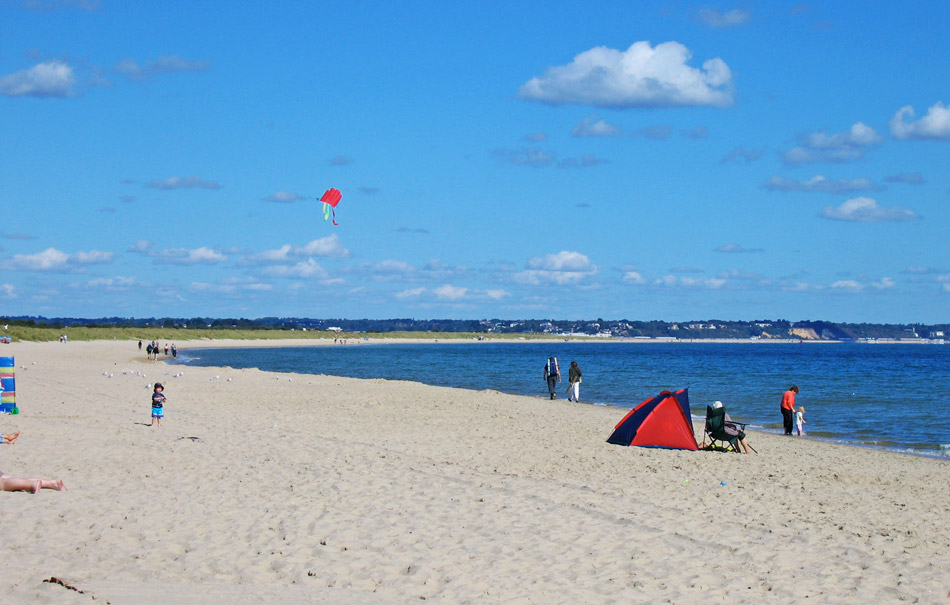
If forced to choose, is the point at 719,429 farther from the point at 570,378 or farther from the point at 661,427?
the point at 570,378

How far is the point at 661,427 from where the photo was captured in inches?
638

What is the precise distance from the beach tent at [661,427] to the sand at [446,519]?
60cm

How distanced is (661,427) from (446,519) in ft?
26.7

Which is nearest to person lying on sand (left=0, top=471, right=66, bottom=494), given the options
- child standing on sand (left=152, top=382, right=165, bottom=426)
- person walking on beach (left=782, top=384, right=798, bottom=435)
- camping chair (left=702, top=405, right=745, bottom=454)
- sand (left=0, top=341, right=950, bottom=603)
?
sand (left=0, top=341, right=950, bottom=603)

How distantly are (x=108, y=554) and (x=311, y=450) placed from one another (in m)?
6.43

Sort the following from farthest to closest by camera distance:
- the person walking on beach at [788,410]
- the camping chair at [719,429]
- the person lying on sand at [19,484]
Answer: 1. the person walking on beach at [788,410]
2. the camping chair at [719,429]
3. the person lying on sand at [19,484]

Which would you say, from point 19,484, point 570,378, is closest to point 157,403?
point 19,484

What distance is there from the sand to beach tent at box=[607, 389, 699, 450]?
60cm

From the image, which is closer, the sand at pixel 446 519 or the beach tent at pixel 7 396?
the sand at pixel 446 519

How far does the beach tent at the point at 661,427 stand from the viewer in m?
16.1

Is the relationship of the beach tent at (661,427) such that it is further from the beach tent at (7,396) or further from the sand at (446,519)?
the beach tent at (7,396)

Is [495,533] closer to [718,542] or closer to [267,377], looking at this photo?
[718,542]

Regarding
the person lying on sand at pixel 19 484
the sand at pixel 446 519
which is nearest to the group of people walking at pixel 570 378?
the sand at pixel 446 519

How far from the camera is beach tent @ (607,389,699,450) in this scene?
16.1m
